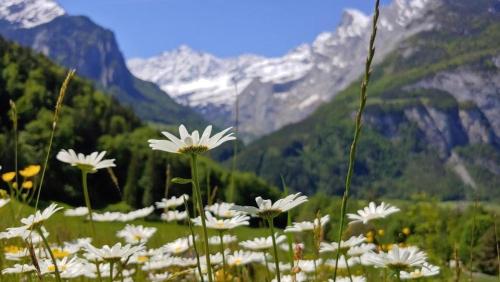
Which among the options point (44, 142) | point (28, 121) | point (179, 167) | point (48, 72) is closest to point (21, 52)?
point (48, 72)

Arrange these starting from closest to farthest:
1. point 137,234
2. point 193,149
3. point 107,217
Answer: point 193,149 < point 137,234 < point 107,217

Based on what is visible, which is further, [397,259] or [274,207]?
[397,259]

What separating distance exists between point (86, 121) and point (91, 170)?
63.9m

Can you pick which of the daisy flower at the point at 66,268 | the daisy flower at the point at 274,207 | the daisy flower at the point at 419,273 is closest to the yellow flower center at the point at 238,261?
the daisy flower at the point at 66,268

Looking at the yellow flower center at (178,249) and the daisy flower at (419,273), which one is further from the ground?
the daisy flower at (419,273)

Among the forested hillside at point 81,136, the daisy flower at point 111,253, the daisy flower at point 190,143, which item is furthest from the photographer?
the forested hillside at point 81,136

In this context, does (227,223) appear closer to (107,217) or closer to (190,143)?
(190,143)

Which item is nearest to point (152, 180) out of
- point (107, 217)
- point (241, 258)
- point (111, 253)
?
point (107, 217)

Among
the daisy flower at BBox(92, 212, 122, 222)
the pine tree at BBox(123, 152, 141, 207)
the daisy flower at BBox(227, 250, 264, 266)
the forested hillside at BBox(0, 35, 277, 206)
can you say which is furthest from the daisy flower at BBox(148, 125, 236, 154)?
the pine tree at BBox(123, 152, 141, 207)

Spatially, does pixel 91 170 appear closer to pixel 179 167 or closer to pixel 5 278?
pixel 5 278

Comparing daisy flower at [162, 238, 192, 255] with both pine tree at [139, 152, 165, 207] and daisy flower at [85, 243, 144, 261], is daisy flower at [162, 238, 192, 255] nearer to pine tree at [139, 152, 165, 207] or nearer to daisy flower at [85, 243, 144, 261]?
daisy flower at [85, 243, 144, 261]

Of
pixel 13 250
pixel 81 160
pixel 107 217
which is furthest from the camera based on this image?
pixel 107 217

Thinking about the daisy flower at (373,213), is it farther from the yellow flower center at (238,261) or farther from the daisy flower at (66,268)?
the daisy flower at (66,268)

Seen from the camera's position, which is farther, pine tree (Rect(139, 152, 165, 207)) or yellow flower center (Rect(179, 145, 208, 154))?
pine tree (Rect(139, 152, 165, 207))
